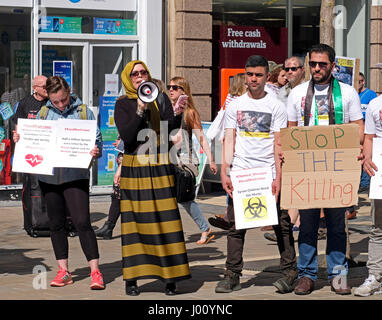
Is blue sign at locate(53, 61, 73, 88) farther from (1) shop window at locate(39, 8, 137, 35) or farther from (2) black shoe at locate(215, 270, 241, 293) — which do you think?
(2) black shoe at locate(215, 270, 241, 293)

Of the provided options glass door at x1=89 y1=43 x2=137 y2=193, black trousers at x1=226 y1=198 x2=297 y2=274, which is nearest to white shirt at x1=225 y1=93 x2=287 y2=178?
black trousers at x1=226 y1=198 x2=297 y2=274

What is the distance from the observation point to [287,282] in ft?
26.3

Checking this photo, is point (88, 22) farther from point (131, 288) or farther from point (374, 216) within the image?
point (374, 216)

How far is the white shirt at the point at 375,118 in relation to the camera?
25.7ft

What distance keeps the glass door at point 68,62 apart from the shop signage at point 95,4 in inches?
22.3

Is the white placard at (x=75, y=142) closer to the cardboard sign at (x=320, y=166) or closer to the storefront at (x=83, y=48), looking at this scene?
the cardboard sign at (x=320, y=166)

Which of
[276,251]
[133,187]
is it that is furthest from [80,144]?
[276,251]

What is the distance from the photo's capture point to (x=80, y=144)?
8.38 metres

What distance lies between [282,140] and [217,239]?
12.0ft

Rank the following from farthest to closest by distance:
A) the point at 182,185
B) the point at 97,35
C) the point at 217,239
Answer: the point at 97,35 → the point at 217,239 → the point at 182,185

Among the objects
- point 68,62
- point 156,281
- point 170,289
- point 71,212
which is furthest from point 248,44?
point 170,289

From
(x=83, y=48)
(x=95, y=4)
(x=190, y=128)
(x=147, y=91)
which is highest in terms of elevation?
(x=95, y=4)

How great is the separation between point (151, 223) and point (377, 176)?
1799 mm
